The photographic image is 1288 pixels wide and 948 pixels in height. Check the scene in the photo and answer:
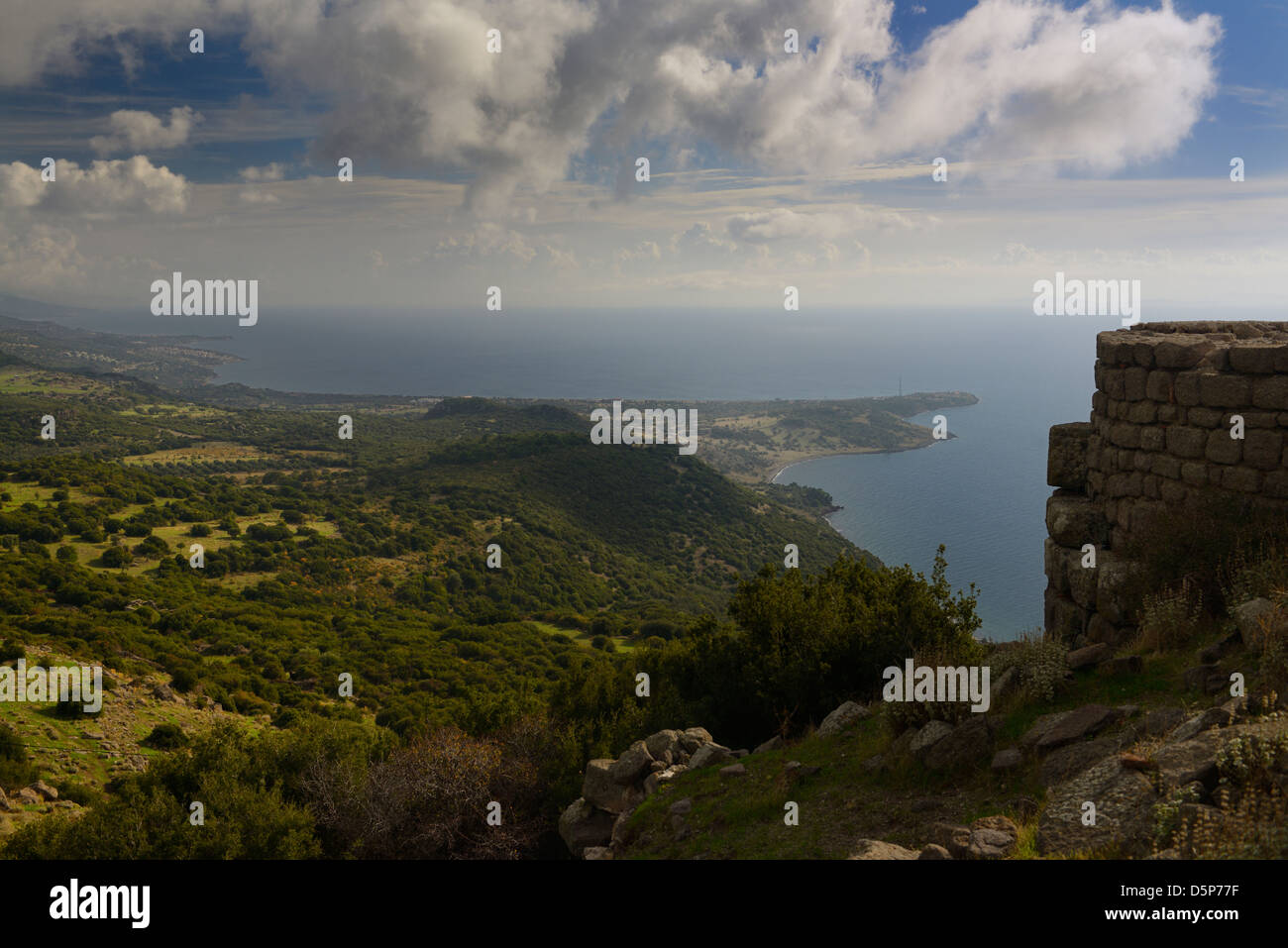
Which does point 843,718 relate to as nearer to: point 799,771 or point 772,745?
point 772,745

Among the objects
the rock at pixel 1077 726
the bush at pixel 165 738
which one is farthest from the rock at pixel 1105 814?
the bush at pixel 165 738

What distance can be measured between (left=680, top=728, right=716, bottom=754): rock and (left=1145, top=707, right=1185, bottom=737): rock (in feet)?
16.1

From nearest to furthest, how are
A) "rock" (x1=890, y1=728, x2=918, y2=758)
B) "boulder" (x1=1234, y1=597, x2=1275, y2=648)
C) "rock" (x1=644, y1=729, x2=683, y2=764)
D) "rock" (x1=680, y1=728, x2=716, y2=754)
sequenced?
"boulder" (x1=1234, y1=597, x2=1275, y2=648), "rock" (x1=890, y1=728, x2=918, y2=758), "rock" (x1=644, y1=729, x2=683, y2=764), "rock" (x1=680, y1=728, x2=716, y2=754)

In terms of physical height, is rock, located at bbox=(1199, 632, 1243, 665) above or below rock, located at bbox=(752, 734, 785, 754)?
above

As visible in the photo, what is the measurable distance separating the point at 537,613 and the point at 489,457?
34.2 m

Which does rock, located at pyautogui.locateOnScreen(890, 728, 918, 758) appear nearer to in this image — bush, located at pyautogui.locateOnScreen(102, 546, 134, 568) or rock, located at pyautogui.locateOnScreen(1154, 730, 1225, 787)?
rock, located at pyautogui.locateOnScreen(1154, 730, 1225, 787)

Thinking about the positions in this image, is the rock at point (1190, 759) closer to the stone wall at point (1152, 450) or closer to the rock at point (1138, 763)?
the rock at point (1138, 763)

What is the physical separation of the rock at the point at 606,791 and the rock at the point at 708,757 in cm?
71

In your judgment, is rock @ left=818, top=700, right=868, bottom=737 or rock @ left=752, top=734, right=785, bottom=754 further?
rock @ left=752, top=734, right=785, bottom=754

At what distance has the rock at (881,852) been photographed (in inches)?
176

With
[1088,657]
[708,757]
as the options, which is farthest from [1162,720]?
[708,757]

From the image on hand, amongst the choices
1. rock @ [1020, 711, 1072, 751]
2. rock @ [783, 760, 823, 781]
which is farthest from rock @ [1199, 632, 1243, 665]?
rock @ [783, 760, 823, 781]

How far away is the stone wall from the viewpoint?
21.5 ft

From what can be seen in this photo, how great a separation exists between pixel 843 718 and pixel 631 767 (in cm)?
250
